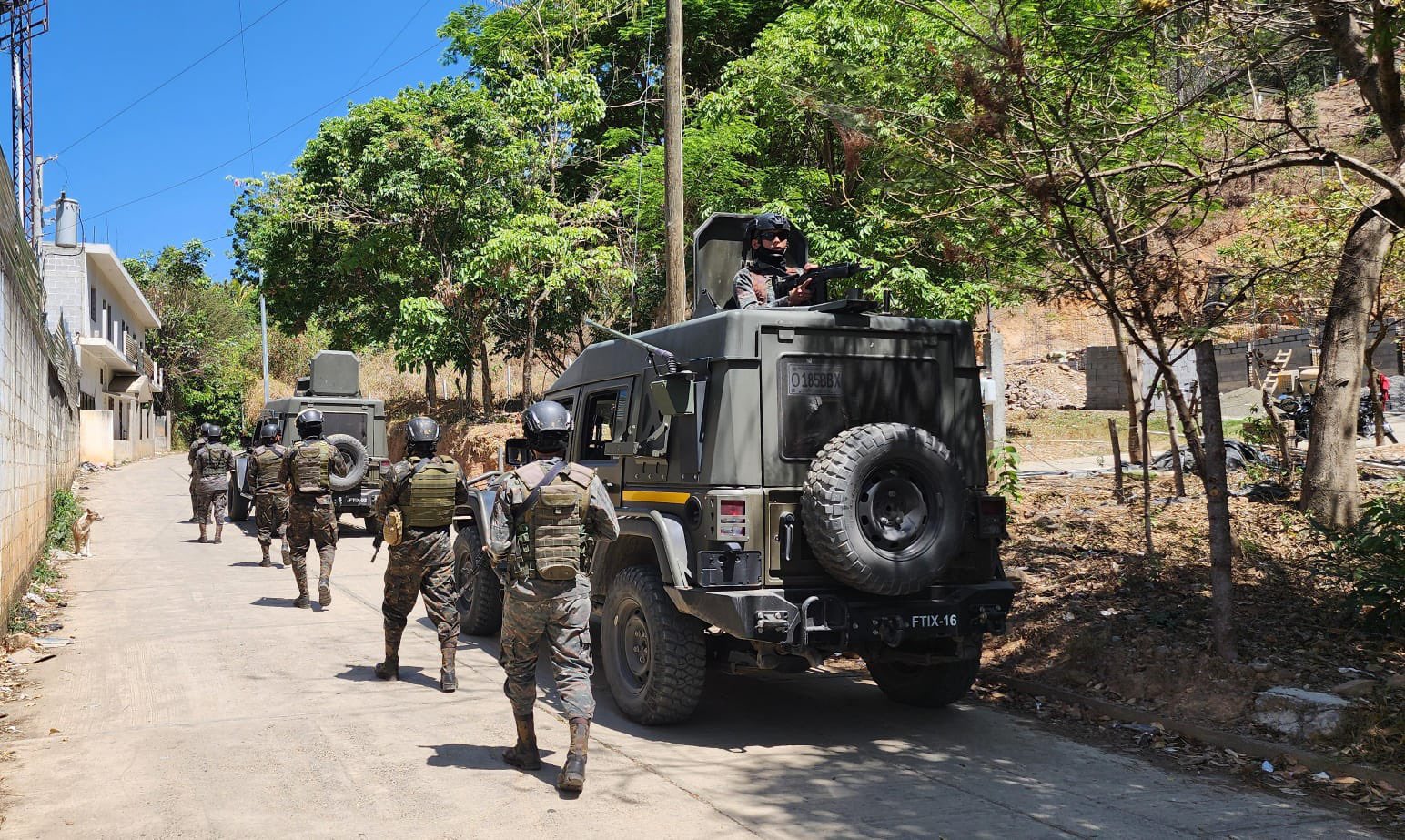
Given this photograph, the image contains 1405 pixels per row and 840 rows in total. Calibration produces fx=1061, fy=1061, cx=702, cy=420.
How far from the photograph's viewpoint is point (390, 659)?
7.13 metres

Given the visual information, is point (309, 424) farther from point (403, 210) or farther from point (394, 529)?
point (403, 210)

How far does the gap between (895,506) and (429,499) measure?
3205 millimetres

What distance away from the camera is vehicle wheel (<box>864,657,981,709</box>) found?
20.8ft

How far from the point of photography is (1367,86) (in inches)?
293

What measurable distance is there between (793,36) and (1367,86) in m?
10.4

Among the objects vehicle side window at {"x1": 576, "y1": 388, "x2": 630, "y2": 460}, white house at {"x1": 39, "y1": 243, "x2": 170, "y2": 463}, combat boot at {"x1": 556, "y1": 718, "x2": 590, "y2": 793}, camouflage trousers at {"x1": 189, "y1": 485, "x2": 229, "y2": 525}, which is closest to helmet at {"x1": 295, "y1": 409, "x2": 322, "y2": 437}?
vehicle side window at {"x1": 576, "y1": 388, "x2": 630, "y2": 460}

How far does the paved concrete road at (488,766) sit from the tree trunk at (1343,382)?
4123 millimetres

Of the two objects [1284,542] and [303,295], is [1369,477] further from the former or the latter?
[303,295]

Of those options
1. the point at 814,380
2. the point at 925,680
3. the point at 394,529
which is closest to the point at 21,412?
the point at 394,529

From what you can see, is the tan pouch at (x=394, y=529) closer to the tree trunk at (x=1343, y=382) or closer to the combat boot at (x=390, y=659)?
the combat boot at (x=390, y=659)

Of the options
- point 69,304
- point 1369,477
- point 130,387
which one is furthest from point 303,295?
point 1369,477

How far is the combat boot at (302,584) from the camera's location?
9.91m

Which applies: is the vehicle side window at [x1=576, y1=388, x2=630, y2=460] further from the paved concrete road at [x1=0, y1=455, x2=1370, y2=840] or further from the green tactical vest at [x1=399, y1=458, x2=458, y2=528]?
the paved concrete road at [x1=0, y1=455, x2=1370, y2=840]

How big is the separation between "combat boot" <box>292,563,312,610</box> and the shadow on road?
269 centimetres
